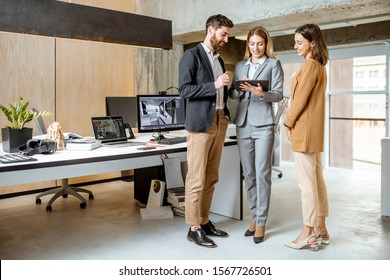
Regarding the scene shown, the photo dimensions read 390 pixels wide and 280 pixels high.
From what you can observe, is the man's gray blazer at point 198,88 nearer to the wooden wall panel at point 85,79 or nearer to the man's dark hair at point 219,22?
the man's dark hair at point 219,22

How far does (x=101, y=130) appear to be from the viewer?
3504 mm

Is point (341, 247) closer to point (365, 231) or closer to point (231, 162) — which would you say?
point (365, 231)

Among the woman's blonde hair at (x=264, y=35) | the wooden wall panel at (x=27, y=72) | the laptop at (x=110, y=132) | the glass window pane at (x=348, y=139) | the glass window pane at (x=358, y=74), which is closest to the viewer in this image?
the woman's blonde hair at (x=264, y=35)

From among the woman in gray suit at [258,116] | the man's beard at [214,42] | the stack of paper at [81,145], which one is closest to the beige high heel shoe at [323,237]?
the woman in gray suit at [258,116]

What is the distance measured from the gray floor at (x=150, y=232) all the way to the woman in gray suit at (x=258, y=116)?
1.09ft

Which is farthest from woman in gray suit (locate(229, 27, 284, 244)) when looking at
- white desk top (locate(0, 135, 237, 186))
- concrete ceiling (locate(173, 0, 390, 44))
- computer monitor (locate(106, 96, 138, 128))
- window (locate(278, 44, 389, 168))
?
window (locate(278, 44, 389, 168))

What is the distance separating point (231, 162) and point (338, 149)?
460 cm

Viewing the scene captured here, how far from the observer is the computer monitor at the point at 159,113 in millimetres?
3664

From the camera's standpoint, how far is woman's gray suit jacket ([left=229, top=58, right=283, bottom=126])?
3.03m

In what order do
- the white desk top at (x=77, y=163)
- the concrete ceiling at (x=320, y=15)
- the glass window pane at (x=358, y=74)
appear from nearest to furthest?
the white desk top at (x=77, y=163), the concrete ceiling at (x=320, y=15), the glass window pane at (x=358, y=74)

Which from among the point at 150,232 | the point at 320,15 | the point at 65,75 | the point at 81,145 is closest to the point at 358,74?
the point at 320,15

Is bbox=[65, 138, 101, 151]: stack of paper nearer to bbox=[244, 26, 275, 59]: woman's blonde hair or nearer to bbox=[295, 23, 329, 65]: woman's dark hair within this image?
bbox=[244, 26, 275, 59]: woman's blonde hair

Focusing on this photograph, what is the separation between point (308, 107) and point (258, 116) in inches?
14.7
